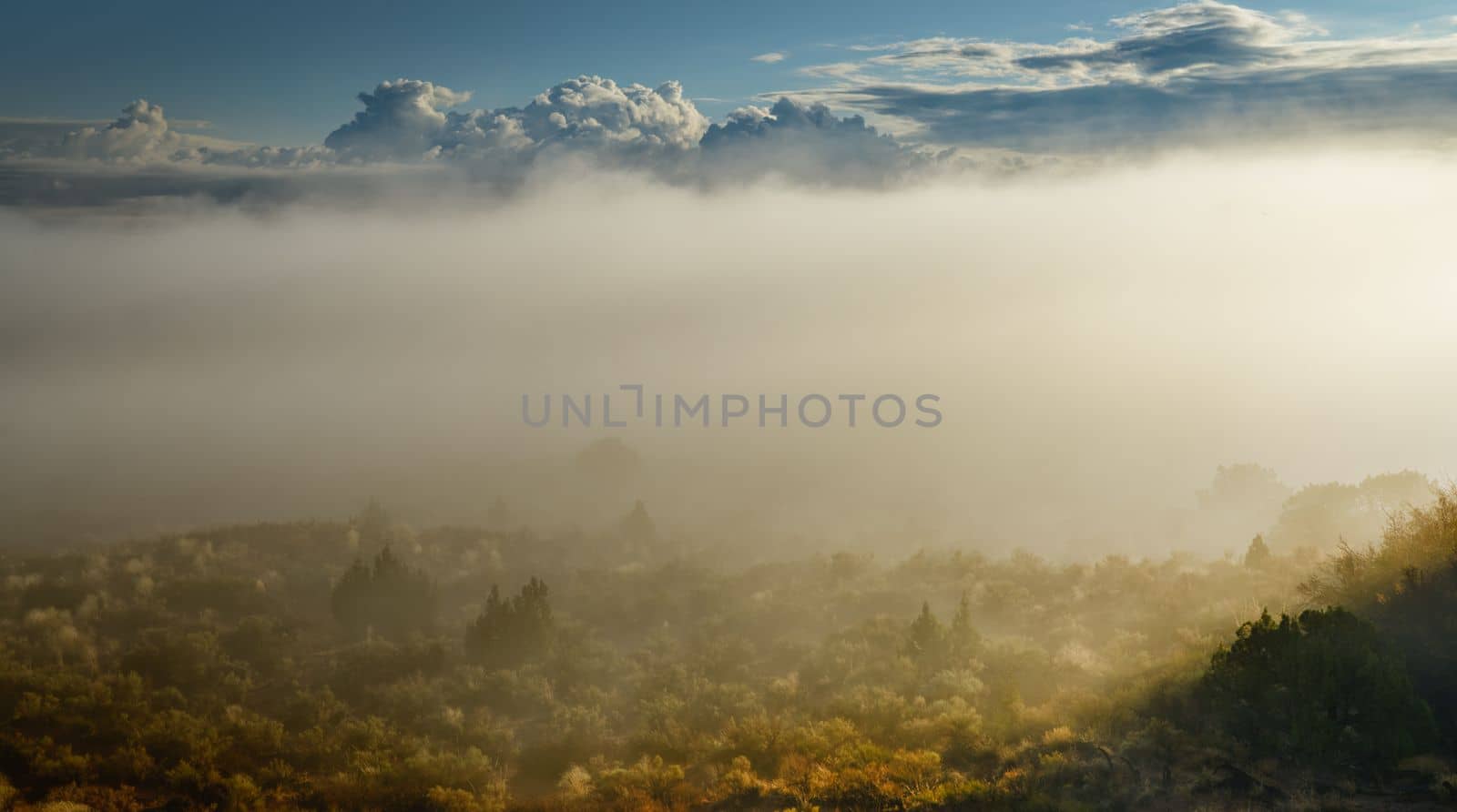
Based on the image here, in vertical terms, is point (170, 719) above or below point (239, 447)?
above

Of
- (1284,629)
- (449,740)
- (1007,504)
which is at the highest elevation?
(1284,629)

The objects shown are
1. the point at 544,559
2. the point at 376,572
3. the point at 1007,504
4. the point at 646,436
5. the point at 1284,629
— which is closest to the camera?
the point at 1284,629

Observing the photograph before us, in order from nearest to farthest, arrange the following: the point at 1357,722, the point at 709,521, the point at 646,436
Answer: the point at 1357,722, the point at 709,521, the point at 646,436

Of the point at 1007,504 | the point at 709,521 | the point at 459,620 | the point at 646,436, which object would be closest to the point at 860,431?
the point at 646,436

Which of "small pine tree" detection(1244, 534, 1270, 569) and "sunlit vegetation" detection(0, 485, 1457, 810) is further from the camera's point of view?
"small pine tree" detection(1244, 534, 1270, 569)

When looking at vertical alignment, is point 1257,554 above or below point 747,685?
above

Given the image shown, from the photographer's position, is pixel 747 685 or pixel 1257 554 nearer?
pixel 747 685

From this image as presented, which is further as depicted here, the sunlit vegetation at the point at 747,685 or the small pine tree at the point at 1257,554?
the small pine tree at the point at 1257,554

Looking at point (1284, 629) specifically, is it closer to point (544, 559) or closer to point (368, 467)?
point (544, 559)
